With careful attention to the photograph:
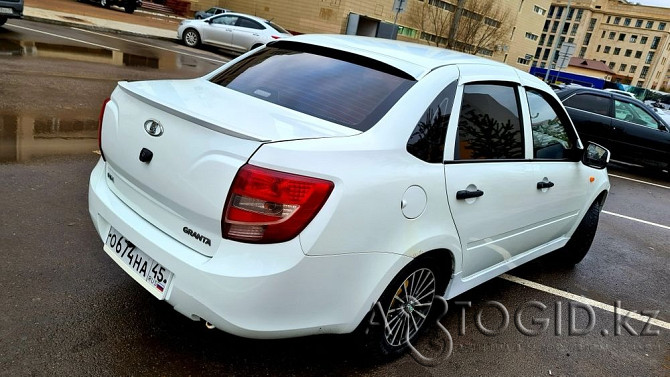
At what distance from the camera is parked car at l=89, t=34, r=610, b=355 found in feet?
6.98

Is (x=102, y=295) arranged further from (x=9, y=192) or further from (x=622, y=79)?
(x=622, y=79)

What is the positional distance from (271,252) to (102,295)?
1518 millimetres

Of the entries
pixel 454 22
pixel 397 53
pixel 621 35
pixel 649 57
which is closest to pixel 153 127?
pixel 397 53

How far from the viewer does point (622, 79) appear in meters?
119

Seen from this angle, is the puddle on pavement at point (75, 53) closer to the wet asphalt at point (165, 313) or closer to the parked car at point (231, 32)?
the wet asphalt at point (165, 313)

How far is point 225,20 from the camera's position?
1923cm

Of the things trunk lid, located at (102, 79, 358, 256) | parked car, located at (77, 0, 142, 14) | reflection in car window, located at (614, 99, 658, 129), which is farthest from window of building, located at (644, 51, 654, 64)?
trunk lid, located at (102, 79, 358, 256)

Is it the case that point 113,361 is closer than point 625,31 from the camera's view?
Yes

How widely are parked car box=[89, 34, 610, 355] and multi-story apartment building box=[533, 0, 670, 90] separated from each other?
12758cm

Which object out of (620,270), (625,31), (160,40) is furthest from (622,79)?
(620,270)

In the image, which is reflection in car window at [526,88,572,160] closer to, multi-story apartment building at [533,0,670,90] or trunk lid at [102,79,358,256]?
trunk lid at [102,79,358,256]

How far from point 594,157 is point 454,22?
44.1 metres

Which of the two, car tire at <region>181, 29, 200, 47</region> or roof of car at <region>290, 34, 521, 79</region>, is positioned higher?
roof of car at <region>290, 34, 521, 79</region>

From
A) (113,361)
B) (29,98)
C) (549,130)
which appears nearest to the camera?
(113,361)
